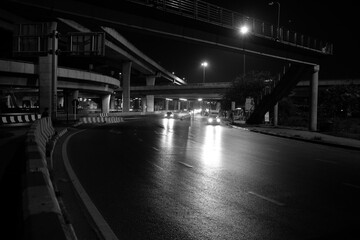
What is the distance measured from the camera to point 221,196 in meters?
8.23

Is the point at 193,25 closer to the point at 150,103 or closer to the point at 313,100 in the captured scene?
the point at 313,100

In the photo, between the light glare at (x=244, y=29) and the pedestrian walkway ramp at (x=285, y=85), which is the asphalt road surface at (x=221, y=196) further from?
the pedestrian walkway ramp at (x=285, y=85)

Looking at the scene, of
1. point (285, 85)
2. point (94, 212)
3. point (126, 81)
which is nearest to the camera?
point (94, 212)

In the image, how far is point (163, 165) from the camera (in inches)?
494

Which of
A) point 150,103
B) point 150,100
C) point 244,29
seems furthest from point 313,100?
point 150,100

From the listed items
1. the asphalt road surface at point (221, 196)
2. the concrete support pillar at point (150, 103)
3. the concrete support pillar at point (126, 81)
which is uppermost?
the concrete support pillar at point (126, 81)

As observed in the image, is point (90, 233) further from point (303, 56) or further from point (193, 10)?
point (303, 56)

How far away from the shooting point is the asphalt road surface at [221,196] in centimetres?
586

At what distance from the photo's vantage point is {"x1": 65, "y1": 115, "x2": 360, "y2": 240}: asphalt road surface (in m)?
5.86

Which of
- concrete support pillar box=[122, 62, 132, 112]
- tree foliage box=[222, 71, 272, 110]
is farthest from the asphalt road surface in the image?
concrete support pillar box=[122, 62, 132, 112]

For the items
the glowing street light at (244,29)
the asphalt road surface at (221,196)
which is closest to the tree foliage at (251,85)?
the glowing street light at (244,29)

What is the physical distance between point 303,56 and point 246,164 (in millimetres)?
28777

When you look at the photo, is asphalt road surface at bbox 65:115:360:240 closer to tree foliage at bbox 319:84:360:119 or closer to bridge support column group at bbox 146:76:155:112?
tree foliage at bbox 319:84:360:119

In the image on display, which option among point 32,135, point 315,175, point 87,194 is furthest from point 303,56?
point 87,194
